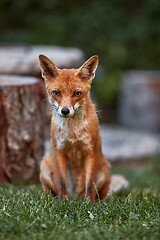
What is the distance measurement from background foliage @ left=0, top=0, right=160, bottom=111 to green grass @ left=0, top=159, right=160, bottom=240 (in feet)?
34.3

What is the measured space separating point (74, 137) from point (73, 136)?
14mm

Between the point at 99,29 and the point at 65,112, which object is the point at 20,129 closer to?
the point at 65,112

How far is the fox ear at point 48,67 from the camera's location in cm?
622

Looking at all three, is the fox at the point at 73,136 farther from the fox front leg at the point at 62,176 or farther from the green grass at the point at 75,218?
the green grass at the point at 75,218

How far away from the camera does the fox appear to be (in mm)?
6090

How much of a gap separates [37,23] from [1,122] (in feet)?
30.3

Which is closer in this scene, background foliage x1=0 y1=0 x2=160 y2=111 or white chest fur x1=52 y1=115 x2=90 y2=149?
white chest fur x1=52 y1=115 x2=90 y2=149

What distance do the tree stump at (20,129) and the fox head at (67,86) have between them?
166 cm

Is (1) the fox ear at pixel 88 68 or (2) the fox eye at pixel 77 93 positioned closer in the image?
(2) the fox eye at pixel 77 93

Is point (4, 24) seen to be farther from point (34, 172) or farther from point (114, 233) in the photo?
point (114, 233)

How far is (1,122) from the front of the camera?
789 cm

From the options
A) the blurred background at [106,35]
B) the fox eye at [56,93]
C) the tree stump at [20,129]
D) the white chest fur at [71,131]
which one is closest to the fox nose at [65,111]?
the fox eye at [56,93]

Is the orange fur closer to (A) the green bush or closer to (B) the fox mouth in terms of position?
(B) the fox mouth

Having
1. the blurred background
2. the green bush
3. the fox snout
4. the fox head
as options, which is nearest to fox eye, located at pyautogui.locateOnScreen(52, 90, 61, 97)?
the fox head
